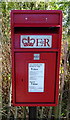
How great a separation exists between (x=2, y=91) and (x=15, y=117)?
49cm

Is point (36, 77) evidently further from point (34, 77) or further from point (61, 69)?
point (61, 69)

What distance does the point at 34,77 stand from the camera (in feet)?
6.30

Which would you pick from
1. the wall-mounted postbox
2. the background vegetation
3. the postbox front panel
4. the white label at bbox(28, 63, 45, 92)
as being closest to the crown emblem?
the wall-mounted postbox

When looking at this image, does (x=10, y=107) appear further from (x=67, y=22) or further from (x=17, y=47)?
(x=67, y=22)

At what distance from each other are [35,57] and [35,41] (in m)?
0.18

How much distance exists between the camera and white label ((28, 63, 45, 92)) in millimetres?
1870

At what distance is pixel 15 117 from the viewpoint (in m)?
2.77

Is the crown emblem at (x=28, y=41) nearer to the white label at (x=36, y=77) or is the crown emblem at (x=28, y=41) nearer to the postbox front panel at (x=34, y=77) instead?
the postbox front panel at (x=34, y=77)

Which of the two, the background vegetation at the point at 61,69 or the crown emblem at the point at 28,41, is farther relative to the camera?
the background vegetation at the point at 61,69

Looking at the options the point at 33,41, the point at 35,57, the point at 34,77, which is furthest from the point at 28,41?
the point at 34,77

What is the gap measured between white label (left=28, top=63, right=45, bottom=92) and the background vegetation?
2.51 ft

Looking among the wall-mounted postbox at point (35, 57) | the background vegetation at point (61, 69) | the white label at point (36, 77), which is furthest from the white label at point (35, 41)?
the background vegetation at point (61, 69)

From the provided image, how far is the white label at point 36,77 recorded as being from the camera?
6.14 feet

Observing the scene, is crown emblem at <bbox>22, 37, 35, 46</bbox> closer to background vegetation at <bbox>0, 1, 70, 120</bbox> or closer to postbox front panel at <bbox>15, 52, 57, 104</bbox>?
postbox front panel at <bbox>15, 52, 57, 104</bbox>
